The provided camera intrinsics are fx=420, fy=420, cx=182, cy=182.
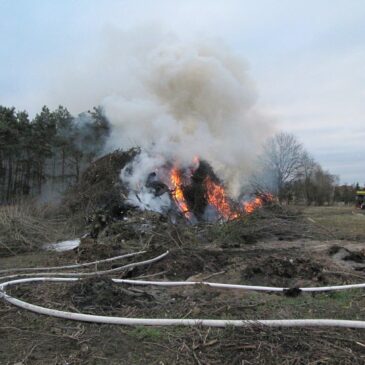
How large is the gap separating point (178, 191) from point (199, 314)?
1023 centimetres

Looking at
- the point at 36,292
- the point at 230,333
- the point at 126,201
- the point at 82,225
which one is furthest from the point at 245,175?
the point at 230,333

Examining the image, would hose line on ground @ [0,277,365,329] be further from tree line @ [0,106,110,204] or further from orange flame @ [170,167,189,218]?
tree line @ [0,106,110,204]

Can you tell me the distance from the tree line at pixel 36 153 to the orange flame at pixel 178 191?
19467 millimetres

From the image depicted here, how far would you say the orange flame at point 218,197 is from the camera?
14788 millimetres

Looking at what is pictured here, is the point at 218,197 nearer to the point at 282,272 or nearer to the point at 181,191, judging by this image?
the point at 181,191

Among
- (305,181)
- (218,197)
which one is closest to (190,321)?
(218,197)

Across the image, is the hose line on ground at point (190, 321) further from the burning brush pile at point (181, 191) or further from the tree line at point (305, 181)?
the tree line at point (305, 181)

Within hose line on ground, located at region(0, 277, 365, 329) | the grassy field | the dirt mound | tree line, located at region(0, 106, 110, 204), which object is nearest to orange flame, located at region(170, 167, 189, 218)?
the grassy field

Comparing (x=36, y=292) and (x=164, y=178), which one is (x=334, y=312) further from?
(x=164, y=178)

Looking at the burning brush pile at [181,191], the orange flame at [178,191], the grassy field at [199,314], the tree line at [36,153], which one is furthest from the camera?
the tree line at [36,153]

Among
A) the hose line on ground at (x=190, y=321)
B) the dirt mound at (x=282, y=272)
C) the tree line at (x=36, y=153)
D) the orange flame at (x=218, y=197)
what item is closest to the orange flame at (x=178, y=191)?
the orange flame at (x=218, y=197)

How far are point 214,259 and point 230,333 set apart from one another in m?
3.70

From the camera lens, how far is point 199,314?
476cm

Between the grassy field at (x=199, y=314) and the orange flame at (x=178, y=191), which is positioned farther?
the orange flame at (x=178, y=191)
